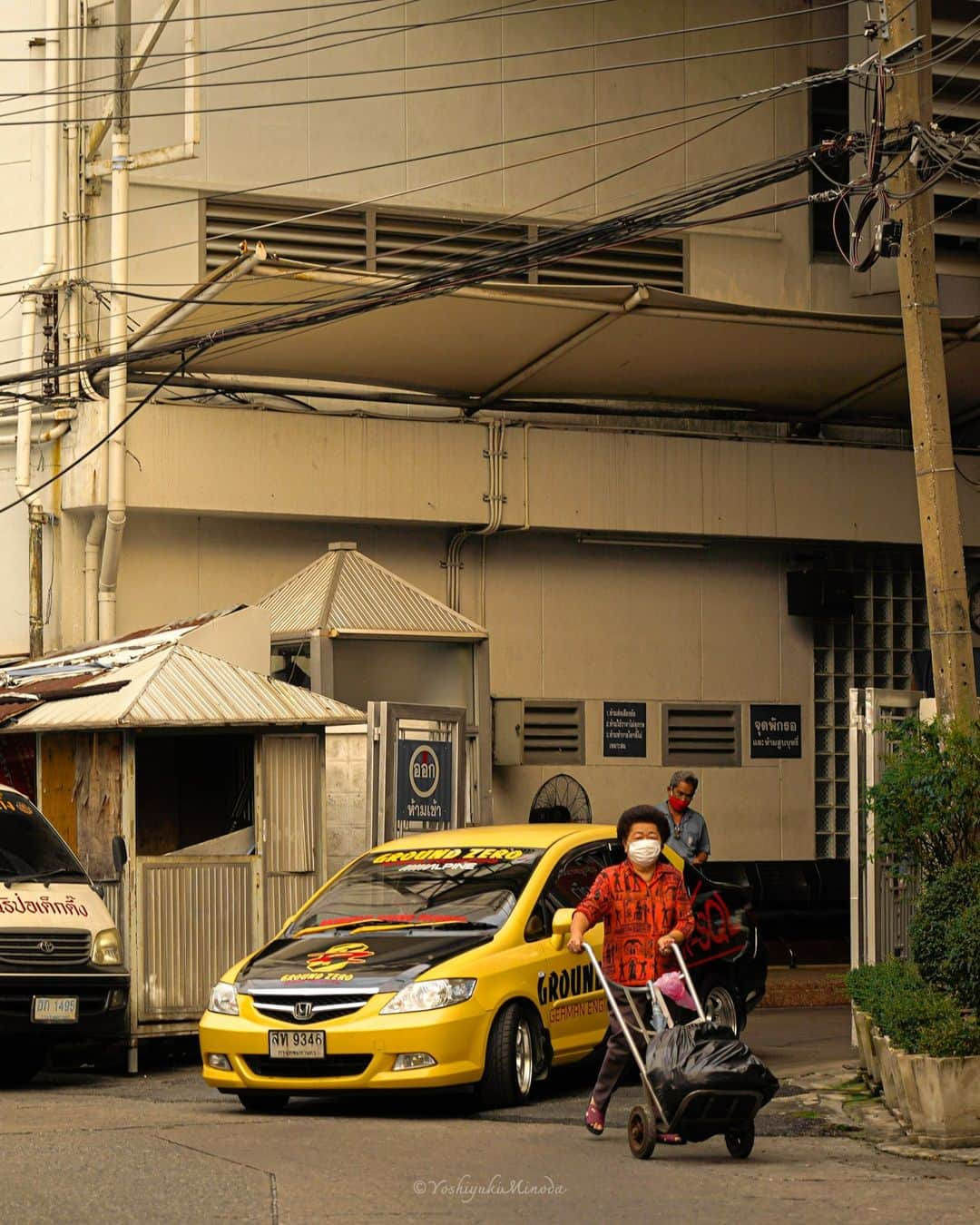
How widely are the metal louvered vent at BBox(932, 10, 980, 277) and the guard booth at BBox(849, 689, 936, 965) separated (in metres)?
7.09

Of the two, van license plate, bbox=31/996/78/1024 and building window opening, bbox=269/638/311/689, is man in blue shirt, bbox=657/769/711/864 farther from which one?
van license plate, bbox=31/996/78/1024

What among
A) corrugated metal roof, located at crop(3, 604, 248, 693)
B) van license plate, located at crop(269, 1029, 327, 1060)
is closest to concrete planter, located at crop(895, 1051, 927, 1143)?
van license plate, located at crop(269, 1029, 327, 1060)

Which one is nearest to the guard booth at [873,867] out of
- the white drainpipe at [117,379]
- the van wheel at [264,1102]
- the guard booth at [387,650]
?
the van wheel at [264,1102]

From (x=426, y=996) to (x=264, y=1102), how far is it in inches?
49.2

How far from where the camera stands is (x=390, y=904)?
Result: 12.1 m

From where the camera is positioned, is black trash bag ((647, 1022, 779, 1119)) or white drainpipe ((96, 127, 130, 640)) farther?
white drainpipe ((96, 127, 130, 640))

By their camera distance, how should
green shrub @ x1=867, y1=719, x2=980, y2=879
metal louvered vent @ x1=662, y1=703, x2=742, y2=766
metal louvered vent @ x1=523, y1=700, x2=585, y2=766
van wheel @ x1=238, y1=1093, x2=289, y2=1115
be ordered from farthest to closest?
metal louvered vent @ x1=662, y1=703, x2=742, y2=766 → metal louvered vent @ x1=523, y1=700, x2=585, y2=766 → green shrub @ x1=867, y1=719, x2=980, y2=879 → van wheel @ x1=238, y1=1093, x2=289, y2=1115

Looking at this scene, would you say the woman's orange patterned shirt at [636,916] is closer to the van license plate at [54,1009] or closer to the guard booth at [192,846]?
the van license plate at [54,1009]

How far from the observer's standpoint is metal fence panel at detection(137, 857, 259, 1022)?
1383 centimetres

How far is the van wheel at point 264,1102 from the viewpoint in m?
11.1

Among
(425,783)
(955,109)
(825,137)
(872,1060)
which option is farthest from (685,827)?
(825,137)

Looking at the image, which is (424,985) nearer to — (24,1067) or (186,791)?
→ (24,1067)

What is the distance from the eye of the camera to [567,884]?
12.2 m

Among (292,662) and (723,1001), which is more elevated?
(292,662)
